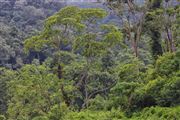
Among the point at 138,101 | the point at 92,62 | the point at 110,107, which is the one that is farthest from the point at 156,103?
the point at 92,62

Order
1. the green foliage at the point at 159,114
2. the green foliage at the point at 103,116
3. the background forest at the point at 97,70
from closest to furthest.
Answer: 1. the green foliage at the point at 159,114
2. the green foliage at the point at 103,116
3. the background forest at the point at 97,70

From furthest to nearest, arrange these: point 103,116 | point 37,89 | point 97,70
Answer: point 97,70 < point 37,89 < point 103,116

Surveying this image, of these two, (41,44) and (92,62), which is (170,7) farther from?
(41,44)

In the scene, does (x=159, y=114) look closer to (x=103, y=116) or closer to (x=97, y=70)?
(x=103, y=116)

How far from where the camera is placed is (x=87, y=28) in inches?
697

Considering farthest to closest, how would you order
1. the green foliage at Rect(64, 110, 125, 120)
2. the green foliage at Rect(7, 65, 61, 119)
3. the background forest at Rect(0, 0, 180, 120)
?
the green foliage at Rect(7, 65, 61, 119) → the background forest at Rect(0, 0, 180, 120) → the green foliage at Rect(64, 110, 125, 120)

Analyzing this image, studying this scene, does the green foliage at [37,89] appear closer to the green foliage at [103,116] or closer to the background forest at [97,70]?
the background forest at [97,70]

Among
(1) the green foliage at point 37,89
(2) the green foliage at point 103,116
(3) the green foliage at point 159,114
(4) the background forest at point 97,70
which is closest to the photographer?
(3) the green foliage at point 159,114

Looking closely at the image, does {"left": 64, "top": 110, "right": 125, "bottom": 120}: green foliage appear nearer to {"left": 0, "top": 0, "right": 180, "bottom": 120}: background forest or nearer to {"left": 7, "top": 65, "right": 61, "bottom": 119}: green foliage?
{"left": 0, "top": 0, "right": 180, "bottom": 120}: background forest

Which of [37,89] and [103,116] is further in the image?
[37,89]

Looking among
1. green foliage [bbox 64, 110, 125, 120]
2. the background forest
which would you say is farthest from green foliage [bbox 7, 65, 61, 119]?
green foliage [bbox 64, 110, 125, 120]

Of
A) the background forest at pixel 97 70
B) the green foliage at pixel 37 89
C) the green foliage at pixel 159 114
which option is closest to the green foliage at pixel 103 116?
the background forest at pixel 97 70

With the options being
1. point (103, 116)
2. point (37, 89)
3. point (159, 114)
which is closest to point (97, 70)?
point (37, 89)

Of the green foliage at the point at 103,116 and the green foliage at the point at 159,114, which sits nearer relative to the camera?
the green foliage at the point at 159,114
